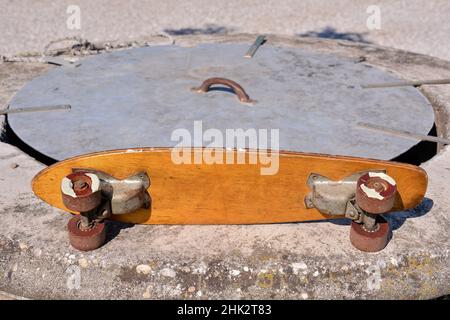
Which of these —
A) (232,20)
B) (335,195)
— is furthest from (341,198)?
(232,20)

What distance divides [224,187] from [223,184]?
1 cm

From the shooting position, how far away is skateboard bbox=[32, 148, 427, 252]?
2025 millimetres

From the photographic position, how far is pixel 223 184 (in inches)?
83.4

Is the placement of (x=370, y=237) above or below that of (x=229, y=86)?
below

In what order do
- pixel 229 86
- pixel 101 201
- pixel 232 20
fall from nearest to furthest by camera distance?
pixel 101 201, pixel 229 86, pixel 232 20

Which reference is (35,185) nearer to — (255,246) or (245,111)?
(255,246)

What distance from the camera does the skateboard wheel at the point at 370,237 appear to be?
6.75 ft

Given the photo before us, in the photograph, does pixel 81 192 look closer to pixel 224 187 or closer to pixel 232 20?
pixel 224 187

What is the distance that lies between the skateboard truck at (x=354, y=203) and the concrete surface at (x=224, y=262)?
63mm

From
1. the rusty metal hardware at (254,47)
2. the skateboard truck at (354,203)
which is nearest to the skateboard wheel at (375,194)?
the skateboard truck at (354,203)

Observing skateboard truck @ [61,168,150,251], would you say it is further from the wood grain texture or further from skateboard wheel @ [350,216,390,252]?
skateboard wheel @ [350,216,390,252]

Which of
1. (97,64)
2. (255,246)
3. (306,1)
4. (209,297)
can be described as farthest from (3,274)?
(306,1)

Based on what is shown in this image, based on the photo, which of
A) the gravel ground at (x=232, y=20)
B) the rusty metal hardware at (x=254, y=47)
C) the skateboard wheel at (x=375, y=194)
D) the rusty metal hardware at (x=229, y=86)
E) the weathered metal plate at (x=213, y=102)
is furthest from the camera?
the gravel ground at (x=232, y=20)

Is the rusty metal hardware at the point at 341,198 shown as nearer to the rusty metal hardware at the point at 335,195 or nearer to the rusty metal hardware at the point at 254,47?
the rusty metal hardware at the point at 335,195
